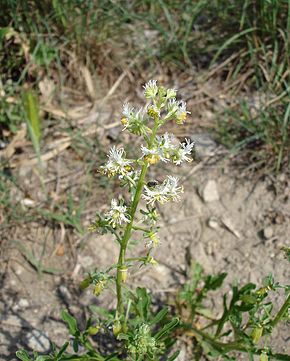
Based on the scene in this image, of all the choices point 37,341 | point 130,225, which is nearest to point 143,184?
point 130,225

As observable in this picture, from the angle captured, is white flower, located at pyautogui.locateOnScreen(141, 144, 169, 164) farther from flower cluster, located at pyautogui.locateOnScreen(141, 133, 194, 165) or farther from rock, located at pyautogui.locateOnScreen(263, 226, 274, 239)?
rock, located at pyautogui.locateOnScreen(263, 226, 274, 239)

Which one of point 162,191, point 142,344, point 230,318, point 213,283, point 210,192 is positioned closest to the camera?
point 162,191

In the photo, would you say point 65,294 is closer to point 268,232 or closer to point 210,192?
point 210,192

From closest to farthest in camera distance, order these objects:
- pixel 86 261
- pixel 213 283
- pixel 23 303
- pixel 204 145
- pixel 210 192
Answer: pixel 213 283
pixel 23 303
pixel 86 261
pixel 210 192
pixel 204 145

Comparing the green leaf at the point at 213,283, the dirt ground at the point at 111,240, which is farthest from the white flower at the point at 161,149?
the dirt ground at the point at 111,240

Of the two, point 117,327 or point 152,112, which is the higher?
point 152,112

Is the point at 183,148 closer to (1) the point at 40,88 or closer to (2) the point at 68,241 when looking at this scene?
(2) the point at 68,241

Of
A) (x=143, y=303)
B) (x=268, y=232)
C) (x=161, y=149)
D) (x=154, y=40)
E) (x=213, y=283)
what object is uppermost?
(x=154, y=40)
